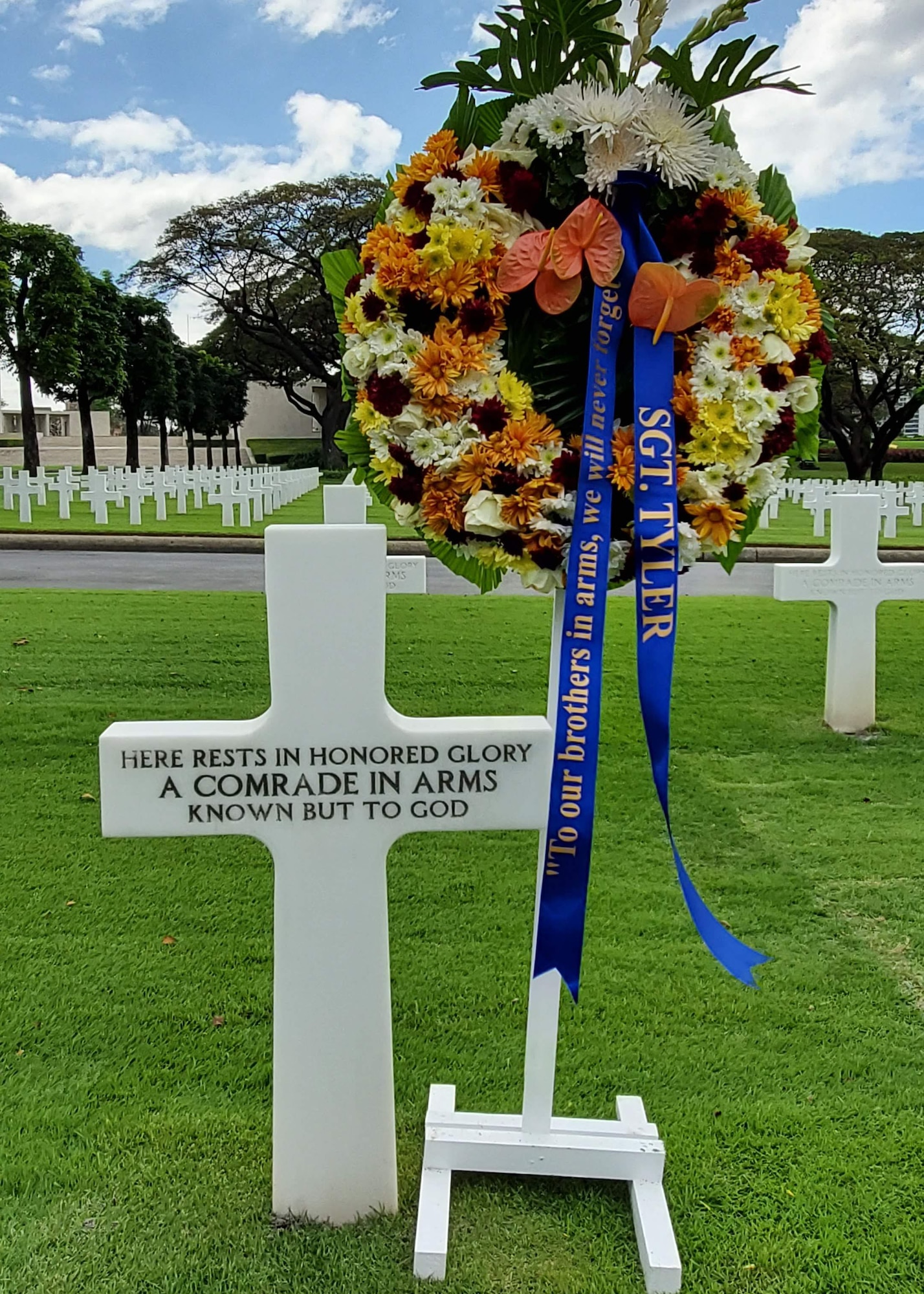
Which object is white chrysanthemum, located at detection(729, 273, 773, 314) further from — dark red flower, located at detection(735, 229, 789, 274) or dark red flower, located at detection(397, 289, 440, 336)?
dark red flower, located at detection(397, 289, 440, 336)

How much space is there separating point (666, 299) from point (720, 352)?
0.17 metres

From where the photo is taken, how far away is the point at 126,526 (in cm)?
1734

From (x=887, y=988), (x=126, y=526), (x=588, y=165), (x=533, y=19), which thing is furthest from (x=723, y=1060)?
(x=126, y=526)

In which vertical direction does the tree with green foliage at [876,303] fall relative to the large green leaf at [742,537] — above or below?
above

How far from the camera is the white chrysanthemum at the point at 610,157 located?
185cm

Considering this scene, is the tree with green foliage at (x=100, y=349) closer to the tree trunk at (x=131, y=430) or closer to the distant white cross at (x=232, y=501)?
the tree trunk at (x=131, y=430)

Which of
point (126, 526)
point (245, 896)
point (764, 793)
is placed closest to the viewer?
point (245, 896)

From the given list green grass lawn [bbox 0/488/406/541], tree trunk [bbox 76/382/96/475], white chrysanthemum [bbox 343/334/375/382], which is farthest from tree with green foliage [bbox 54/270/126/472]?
white chrysanthemum [bbox 343/334/375/382]

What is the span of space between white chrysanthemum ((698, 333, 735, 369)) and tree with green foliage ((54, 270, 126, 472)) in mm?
28313

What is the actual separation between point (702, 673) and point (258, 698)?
2.84 meters

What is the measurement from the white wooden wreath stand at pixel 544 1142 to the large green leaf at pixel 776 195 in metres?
0.87

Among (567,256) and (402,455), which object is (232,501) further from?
(567,256)

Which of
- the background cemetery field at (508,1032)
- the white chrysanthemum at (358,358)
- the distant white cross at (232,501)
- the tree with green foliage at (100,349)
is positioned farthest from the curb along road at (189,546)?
the tree with green foliage at (100,349)

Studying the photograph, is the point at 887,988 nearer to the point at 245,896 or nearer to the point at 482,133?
the point at 245,896
